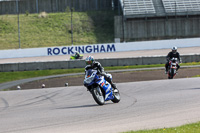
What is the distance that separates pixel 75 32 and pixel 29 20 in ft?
24.1

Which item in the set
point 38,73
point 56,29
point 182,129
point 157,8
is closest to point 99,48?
point 56,29

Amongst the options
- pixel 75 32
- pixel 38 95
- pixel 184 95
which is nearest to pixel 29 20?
pixel 75 32

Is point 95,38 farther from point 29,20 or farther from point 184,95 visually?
point 184,95

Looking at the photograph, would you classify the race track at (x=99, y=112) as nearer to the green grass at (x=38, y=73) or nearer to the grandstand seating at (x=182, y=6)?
the green grass at (x=38, y=73)

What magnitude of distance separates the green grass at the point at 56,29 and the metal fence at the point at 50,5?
1.82 meters

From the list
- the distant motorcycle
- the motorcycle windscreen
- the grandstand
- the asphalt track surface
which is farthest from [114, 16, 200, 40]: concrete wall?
the motorcycle windscreen

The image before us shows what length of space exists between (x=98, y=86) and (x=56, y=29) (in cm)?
4415

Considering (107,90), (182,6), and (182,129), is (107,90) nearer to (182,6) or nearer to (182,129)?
(182,129)

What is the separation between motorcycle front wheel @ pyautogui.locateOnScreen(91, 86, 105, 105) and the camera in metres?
12.4

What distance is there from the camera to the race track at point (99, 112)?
29.0 ft

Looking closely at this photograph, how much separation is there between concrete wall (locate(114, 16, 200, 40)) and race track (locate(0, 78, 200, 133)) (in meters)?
35.7

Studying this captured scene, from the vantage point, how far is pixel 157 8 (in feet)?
178

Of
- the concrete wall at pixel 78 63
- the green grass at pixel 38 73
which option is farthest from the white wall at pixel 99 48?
the green grass at pixel 38 73

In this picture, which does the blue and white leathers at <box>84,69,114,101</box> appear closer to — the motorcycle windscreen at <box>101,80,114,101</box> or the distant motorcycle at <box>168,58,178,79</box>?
the motorcycle windscreen at <box>101,80,114,101</box>
